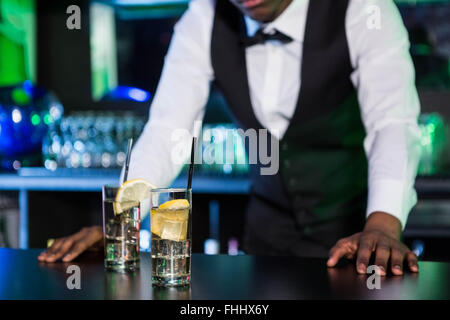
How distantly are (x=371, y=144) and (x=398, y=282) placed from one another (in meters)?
0.59

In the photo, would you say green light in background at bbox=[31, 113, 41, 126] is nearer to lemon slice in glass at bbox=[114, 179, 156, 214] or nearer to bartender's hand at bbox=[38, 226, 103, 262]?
bartender's hand at bbox=[38, 226, 103, 262]

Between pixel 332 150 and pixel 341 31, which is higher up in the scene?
pixel 341 31

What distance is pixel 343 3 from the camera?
175 centimetres

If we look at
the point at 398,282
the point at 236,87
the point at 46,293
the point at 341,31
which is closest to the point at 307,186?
the point at 236,87

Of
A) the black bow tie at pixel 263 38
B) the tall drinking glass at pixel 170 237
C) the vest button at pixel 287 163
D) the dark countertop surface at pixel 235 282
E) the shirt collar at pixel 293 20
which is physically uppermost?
the shirt collar at pixel 293 20

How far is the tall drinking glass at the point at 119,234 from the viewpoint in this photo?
3.77 ft

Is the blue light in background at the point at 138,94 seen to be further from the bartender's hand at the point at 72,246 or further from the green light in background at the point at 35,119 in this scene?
the bartender's hand at the point at 72,246

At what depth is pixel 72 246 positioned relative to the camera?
1299mm

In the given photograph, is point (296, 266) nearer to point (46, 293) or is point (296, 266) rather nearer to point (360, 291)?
point (360, 291)

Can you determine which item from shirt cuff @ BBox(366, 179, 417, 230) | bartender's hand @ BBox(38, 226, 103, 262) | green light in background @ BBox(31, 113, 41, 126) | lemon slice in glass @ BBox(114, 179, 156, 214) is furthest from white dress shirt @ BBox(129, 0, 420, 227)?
green light in background @ BBox(31, 113, 41, 126)

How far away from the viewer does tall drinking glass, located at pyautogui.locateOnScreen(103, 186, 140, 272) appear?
1.15 m

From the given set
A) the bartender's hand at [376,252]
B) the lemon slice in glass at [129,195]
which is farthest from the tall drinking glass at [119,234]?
the bartender's hand at [376,252]

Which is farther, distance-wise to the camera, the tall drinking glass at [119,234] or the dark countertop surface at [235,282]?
the tall drinking glass at [119,234]

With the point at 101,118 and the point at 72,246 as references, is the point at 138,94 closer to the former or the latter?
the point at 101,118
